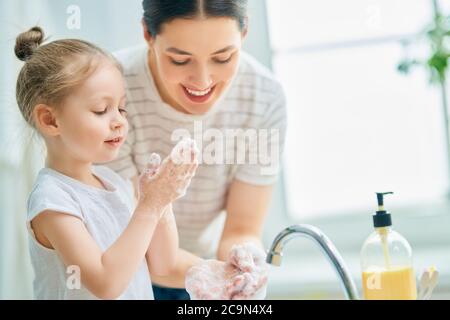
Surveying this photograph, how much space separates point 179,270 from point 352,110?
38cm

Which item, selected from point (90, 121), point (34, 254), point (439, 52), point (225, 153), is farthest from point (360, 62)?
point (34, 254)

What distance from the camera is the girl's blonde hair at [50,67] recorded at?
0.96 m

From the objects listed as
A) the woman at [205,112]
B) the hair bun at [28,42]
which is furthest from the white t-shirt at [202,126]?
the hair bun at [28,42]

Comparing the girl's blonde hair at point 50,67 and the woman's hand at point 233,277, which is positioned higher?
the girl's blonde hair at point 50,67

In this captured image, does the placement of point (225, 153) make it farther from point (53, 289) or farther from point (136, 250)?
point (53, 289)

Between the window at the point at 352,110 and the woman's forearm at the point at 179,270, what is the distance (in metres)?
0.19

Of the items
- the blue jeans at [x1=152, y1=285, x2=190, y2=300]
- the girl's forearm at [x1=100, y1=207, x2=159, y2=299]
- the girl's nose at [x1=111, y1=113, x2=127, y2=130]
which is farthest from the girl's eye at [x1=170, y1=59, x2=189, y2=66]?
the blue jeans at [x1=152, y1=285, x2=190, y2=300]

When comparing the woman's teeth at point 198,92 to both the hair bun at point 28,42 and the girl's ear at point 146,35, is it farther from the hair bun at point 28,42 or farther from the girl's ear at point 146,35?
the hair bun at point 28,42

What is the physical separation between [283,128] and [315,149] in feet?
0.29

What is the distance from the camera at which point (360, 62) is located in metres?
1.14

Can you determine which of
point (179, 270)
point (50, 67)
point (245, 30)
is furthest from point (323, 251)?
point (50, 67)

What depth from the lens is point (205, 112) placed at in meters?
1.02

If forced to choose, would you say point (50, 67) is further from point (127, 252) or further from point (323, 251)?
point (323, 251)

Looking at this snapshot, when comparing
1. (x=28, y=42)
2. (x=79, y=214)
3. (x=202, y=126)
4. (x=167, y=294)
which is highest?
(x=28, y=42)
